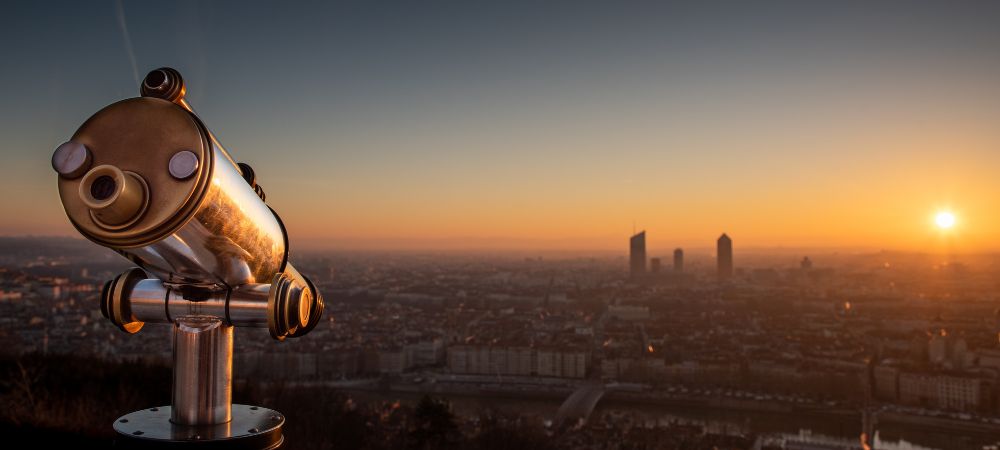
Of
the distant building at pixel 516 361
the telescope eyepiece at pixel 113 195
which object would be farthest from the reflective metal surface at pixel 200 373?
the distant building at pixel 516 361

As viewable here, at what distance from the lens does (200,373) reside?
2.84 feet

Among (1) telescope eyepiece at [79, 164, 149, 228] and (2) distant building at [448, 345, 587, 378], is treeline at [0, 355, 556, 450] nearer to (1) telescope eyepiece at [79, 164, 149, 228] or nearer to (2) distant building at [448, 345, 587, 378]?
(1) telescope eyepiece at [79, 164, 149, 228]

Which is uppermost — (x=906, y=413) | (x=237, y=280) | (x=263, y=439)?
(x=237, y=280)

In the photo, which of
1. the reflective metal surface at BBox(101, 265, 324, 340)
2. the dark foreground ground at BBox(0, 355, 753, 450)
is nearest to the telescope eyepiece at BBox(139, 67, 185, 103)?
the reflective metal surface at BBox(101, 265, 324, 340)

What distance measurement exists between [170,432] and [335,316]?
1209 inches

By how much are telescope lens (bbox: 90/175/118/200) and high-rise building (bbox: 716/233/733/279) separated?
6019 centimetres

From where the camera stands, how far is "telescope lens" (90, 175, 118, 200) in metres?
0.65

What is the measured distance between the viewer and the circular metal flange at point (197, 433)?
32.2 inches

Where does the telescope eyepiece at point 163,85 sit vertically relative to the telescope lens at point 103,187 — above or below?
above

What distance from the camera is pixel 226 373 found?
2.92ft

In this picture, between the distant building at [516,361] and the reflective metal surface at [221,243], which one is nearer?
the reflective metal surface at [221,243]

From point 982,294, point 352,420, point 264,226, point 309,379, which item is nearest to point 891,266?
point 982,294

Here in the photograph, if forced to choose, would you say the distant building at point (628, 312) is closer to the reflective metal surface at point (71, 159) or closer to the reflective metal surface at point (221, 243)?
the reflective metal surface at point (221, 243)

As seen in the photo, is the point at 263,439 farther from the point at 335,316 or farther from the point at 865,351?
the point at 335,316
